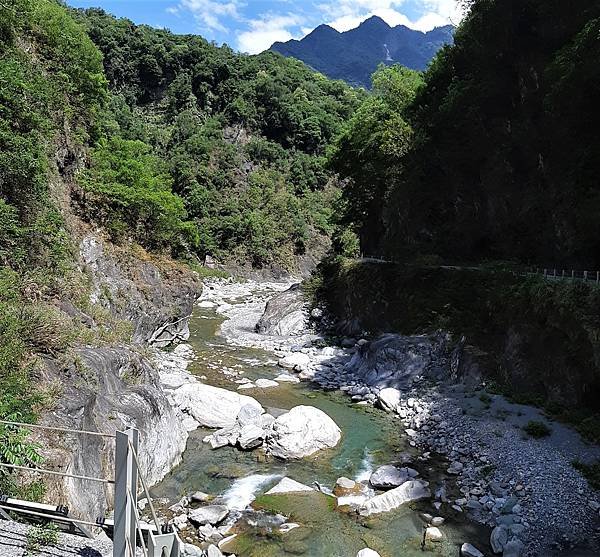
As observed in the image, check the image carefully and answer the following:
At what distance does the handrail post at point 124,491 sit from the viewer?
4.49m

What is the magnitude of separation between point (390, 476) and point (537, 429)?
4.68m

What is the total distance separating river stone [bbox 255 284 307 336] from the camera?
2936cm

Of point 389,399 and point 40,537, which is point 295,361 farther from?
point 40,537

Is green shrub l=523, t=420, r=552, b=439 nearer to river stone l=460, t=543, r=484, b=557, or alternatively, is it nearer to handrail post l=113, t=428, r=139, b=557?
river stone l=460, t=543, r=484, b=557

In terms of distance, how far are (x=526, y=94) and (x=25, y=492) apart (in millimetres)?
23035

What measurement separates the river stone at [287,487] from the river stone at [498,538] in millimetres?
4088

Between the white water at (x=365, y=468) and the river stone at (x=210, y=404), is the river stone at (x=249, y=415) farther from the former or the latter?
the white water at (x=365, y=468)

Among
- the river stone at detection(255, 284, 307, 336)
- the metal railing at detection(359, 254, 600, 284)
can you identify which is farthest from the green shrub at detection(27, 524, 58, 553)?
the river stone at detection(255, 284, 307, 336)

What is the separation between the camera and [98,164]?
23.8 m

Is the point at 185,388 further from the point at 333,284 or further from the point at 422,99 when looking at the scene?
the point at 422,99

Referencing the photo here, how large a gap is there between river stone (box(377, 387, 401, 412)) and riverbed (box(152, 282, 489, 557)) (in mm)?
338

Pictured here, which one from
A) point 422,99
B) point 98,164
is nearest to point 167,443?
point 98,164

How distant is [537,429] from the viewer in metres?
13.7

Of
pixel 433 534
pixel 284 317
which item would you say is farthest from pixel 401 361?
pixel 284 317
